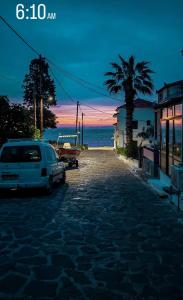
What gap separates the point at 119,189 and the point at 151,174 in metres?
4.49

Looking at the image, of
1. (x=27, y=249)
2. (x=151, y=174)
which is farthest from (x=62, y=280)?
(x=151, y=174)

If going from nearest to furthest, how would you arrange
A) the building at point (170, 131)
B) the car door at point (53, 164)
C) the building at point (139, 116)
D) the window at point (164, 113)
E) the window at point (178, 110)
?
→ the car door at point (53, 164)
the window at point (178, 110)
the building at point (170, 131)
the window at point (164, 113)
the building at point (139, 116)

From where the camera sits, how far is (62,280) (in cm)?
537

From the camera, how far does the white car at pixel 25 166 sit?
1293cm

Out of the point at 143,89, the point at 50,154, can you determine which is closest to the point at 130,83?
Result: the point at 143,89

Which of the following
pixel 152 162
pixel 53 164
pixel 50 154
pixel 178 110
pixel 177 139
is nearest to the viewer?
pixel 53 164

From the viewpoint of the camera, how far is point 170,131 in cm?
1995

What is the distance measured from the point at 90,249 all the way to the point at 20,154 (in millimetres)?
7128

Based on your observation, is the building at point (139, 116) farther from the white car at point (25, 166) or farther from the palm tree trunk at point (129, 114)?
the white car at point (25, 166)

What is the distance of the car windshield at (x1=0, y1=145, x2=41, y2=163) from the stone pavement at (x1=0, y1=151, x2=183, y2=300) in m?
1.58

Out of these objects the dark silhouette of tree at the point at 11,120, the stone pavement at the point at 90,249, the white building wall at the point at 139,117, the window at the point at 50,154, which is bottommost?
the stone pavement at the point at 90,249

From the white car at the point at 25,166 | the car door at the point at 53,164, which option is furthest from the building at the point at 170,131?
the white car at the point at 25,166

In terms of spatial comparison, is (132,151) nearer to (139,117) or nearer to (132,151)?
(132,151)

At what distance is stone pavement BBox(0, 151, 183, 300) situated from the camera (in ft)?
16.7
